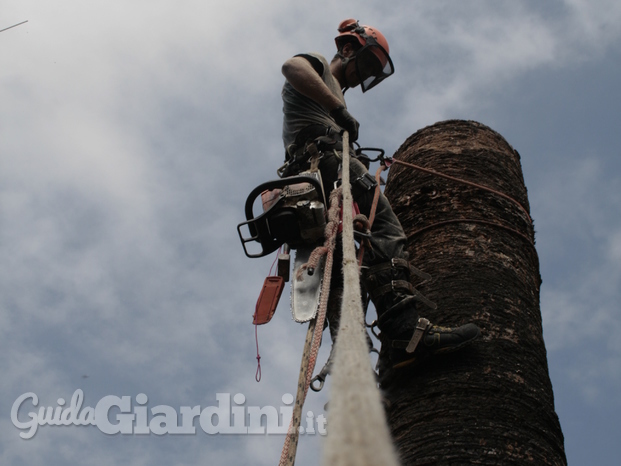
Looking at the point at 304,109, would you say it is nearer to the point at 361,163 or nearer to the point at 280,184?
the point at 361,163

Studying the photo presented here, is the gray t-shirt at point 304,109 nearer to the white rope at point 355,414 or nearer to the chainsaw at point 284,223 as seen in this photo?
the chainsaw at point 284,223

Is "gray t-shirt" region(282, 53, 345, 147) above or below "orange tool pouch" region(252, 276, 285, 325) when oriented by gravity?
above

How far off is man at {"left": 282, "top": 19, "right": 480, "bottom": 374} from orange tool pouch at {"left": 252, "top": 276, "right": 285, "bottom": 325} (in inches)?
10.6

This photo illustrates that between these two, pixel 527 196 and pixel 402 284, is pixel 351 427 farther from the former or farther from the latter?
pixel 527 196

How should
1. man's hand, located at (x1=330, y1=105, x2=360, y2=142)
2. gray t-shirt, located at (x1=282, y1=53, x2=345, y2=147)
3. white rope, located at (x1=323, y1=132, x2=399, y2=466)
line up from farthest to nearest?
1. gray t-shirt, located at (x1=282, y1=53, x2=345, y2=147)
2. man's hand, located at (x1=330, y1=105, x2=360, y2=142)
3. white rope, located at (x1=323, y1=132, x2=399, y2=466)

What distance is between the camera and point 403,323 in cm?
296

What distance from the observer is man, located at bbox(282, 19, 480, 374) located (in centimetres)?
290

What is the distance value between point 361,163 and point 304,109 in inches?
16.6

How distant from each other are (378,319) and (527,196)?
1.44 metres

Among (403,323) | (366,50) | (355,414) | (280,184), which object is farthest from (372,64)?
(355,414)

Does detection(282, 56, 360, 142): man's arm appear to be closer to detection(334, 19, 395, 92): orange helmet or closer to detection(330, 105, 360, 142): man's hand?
detection(330, 105, 360, 142): man's hand

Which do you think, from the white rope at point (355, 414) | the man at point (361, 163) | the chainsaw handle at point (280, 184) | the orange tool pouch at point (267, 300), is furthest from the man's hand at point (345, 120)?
the white rope at point (355, 414)

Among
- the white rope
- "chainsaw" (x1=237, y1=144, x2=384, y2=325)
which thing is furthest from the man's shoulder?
the white rope

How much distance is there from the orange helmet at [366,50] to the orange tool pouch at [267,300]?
4.95 ft
